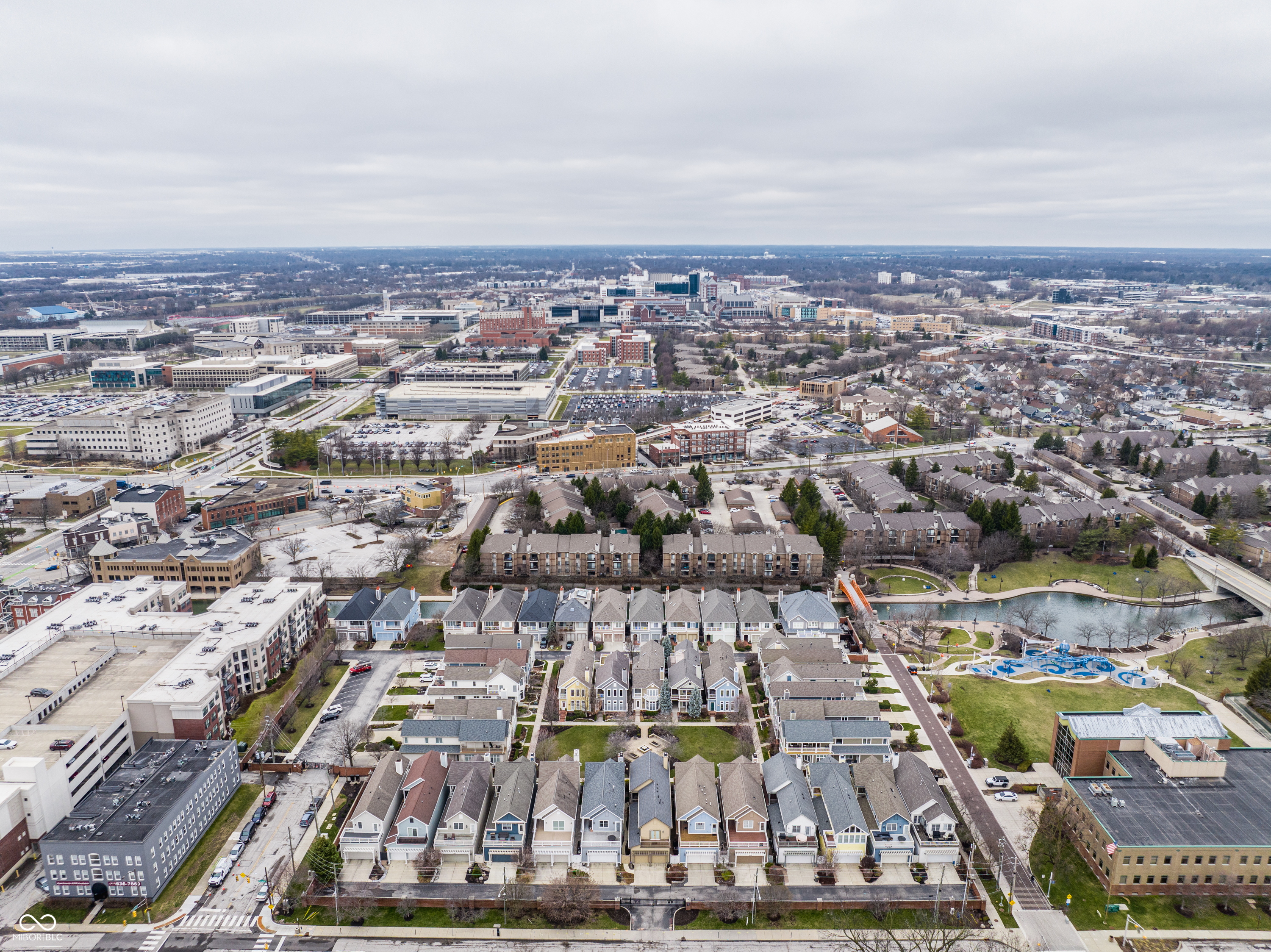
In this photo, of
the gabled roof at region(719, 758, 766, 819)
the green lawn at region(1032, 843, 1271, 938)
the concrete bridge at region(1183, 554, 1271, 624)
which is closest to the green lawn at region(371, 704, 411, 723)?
the gabled roof at region(719, 758, 766, 819)

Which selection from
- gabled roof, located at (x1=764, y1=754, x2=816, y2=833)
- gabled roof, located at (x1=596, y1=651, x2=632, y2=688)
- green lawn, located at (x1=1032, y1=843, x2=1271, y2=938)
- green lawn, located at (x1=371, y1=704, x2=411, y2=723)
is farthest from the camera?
gabled roof, located at (x1=596, y1=651, x2=632, y2=688)

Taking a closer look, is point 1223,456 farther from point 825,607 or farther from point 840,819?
point 840,819

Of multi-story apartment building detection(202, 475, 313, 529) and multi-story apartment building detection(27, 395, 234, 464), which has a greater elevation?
multi-story apartment building detection(27, 395, 234, 464)

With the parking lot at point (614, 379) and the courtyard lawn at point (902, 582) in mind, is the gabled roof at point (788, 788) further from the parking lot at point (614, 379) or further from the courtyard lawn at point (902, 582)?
the parking lot at point (614, 379)

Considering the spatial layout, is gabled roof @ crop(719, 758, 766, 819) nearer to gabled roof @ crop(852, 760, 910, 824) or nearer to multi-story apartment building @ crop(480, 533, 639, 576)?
gabled roof @ crop(852, 760, 910, 824)

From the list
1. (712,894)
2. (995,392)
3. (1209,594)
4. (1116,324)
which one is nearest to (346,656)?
(712,894)

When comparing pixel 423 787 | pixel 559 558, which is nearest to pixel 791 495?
pixel 559 558

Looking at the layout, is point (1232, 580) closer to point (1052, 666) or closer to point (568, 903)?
point (1052, 666)
